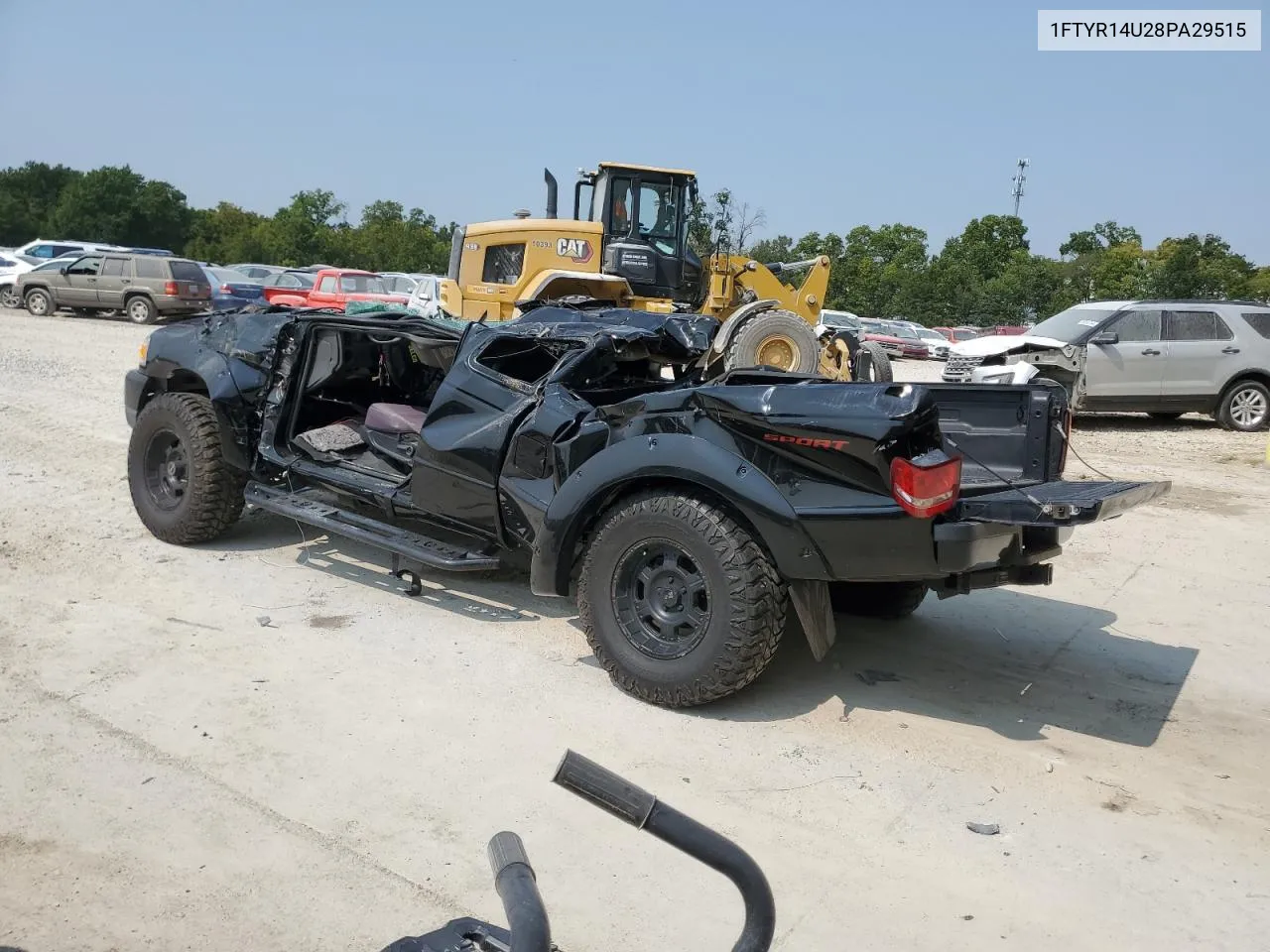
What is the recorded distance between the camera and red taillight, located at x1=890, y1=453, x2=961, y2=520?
4.20 meters

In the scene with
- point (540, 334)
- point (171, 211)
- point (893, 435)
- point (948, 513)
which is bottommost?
point (948, 513)

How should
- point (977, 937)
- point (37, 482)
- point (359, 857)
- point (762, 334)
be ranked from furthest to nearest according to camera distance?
point (762, 334), point (37, 482), point (359, 857), point (977, 937)

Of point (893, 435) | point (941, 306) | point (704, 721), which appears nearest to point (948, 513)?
point (893, 435)

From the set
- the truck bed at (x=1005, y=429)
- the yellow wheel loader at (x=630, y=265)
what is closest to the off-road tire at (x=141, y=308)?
the yellow wheel loader at (x=630, y=265)

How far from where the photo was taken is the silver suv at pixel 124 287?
25797 mm

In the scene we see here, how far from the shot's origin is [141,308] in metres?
25.8

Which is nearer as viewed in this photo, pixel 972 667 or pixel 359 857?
pixel 359 857

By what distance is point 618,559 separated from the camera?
4.84 metres

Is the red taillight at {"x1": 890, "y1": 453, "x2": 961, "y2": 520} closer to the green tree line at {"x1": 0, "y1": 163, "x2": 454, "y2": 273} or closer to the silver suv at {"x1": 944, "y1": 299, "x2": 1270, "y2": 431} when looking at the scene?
the silver suv at {"x1": 944, "y1": 299, "x2": 1270, "y2": 431}

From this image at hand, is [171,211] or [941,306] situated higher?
[171,211]

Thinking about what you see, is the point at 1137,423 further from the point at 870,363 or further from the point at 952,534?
the point at 952,534

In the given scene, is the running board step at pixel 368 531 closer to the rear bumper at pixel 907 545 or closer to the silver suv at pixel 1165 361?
the rear bumper at pixel 907 545

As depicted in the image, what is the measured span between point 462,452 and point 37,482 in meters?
4.80

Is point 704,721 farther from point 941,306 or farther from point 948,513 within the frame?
point 941,306
